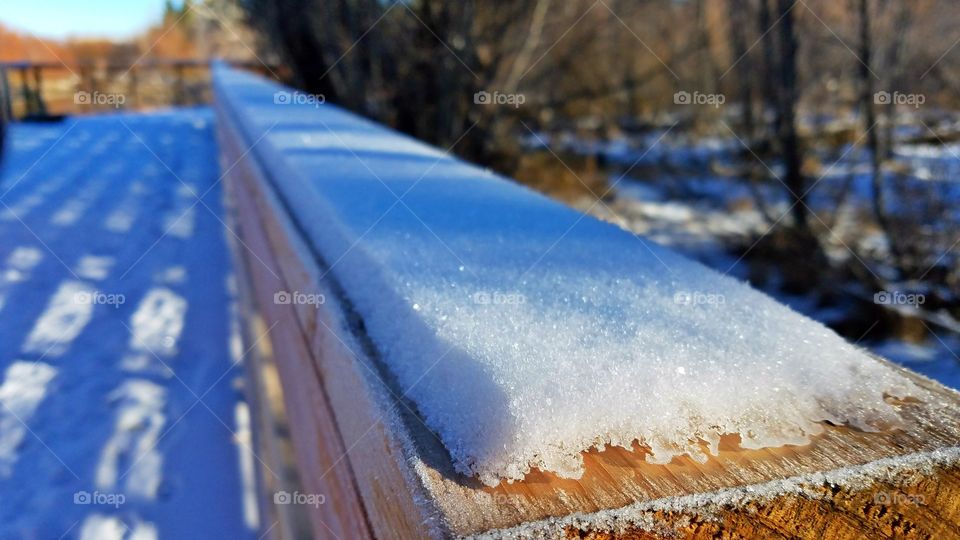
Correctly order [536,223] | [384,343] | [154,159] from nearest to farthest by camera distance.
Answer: [384,343] → [536,223] → [154,159]

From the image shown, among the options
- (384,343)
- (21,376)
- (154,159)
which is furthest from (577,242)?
(154,159)

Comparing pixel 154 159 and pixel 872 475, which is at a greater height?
pixel 872 475

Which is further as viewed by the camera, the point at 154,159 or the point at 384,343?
the point at 154,159

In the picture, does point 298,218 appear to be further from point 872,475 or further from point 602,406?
point 872,475

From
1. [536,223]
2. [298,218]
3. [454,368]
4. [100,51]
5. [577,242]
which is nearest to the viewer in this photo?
[454,368]
